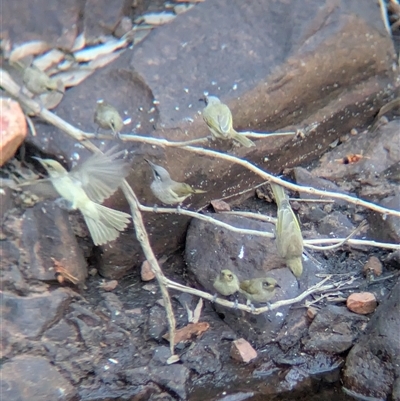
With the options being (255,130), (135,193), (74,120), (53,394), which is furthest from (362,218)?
(53,394)

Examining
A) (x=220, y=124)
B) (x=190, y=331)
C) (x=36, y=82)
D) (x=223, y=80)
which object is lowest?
(x=190, y=331)

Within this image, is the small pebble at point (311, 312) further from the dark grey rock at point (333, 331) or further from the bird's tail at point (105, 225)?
the bird's tail at point (105, 225)

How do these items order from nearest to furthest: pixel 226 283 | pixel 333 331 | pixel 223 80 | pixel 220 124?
pixel 220 124 < pixel 226 283 < pixel 333 331 < pixel 223 80

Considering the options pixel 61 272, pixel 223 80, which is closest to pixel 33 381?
pixel 61 272

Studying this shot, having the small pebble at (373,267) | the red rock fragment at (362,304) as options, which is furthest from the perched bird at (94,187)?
the small pebble at (373,267)

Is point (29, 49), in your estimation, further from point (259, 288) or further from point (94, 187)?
point (259, 288)

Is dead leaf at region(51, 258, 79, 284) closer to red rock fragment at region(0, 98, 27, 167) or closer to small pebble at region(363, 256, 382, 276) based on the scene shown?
red rock fragment at region(0, 98, 27, 167)
